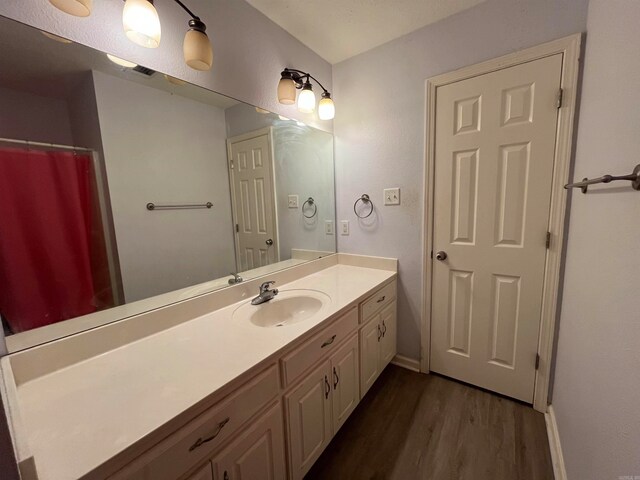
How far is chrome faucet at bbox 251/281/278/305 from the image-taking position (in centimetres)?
138

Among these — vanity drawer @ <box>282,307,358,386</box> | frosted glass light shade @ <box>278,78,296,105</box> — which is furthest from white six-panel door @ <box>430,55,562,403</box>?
frosted glass light shade @ <box>278,78,296,105</box>

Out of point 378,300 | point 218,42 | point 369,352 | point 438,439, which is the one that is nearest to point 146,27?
point 218,42

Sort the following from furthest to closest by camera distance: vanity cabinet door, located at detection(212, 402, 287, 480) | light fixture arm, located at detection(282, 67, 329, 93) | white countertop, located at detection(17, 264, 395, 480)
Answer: light fixture arm, located at detection(282, 67, 329, 93) → vanity cabinet door, located at detection(212, 402, 287, 480) → white countertop, located at detection(17, 264, 395, 480)

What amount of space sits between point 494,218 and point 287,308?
4.29ft

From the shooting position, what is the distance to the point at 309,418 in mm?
1113

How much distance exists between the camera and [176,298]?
3.87ft

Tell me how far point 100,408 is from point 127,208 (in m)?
0.70

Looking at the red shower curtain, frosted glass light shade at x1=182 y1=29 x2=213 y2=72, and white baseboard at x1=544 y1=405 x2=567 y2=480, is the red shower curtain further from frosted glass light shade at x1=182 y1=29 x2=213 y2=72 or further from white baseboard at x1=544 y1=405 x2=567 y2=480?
white baseboard at x1=544 y1=405 x2=567 y2=480

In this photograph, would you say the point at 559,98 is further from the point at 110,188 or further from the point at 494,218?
the point at 110,188

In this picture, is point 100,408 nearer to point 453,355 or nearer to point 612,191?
point 612,191

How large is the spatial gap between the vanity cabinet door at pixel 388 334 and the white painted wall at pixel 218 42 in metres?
1.42

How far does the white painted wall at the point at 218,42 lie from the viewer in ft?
2.74

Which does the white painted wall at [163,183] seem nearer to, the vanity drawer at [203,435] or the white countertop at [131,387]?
the white countertop at [131,387]

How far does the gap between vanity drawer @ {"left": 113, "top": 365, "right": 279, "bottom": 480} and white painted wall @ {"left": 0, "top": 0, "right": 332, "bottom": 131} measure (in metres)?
1.24
